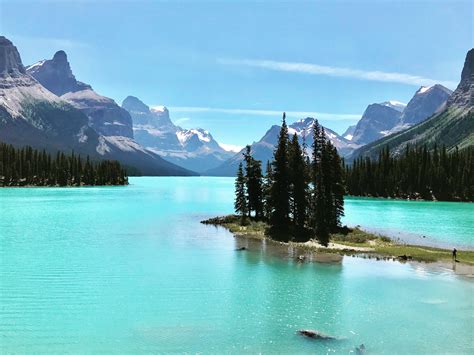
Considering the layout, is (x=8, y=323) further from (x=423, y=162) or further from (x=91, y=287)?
(x=423, y=162)

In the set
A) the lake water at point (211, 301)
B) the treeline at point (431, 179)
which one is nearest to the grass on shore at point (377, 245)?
the lake water at point (211, 301)

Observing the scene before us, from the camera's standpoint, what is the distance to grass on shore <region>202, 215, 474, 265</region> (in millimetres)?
52688

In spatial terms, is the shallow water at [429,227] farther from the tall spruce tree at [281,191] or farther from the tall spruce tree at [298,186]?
the tall spruce tree at [281,191]

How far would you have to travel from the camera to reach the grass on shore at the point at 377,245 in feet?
173

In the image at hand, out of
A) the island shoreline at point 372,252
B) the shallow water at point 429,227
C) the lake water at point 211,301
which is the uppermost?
the shallow water at point 429,227

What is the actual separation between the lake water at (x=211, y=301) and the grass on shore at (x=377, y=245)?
5257mm

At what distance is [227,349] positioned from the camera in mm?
24594

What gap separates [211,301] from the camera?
3422 centimetres

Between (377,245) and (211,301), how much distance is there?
3573 cm

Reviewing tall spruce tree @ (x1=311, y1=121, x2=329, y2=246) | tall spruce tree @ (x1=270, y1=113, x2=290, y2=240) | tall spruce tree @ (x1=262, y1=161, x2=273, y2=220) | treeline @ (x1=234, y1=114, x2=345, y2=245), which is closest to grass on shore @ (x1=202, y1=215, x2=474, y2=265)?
tall spruce tree @ (x1=311, y1=121, x2=329, y2=246)

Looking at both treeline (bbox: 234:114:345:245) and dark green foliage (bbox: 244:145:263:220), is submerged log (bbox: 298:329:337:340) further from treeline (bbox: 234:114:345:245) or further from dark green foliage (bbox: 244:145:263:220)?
dark green foliage (bbox: 244:145:263:220)

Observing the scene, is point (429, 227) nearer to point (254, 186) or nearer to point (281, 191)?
point (281, 191)

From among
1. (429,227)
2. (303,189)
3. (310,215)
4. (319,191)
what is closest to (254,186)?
(310,215)

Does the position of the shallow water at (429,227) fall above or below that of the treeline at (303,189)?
below
